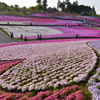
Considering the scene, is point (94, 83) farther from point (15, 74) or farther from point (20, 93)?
point (15, 74)

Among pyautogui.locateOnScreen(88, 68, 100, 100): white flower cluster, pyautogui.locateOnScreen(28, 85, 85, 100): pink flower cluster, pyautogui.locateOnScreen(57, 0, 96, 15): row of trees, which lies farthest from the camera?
pyautogui.locateOnScreen(57, 0, 96, 15): row of trees

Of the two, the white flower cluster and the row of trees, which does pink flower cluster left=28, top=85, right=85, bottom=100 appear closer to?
the white flower cluster

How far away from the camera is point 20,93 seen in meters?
9.30

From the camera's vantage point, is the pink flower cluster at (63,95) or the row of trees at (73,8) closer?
A: the pink flower cluster at (63,95)

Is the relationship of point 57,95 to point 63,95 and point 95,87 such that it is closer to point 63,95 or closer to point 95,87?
point 63,95

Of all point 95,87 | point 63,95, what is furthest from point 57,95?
point 95,87

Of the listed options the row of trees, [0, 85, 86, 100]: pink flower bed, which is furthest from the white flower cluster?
the row of trees

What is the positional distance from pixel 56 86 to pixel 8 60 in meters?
11.2

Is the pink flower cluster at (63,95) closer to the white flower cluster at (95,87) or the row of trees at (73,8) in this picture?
the white flower cluster at (95,87)

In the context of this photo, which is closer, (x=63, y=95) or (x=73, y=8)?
(x=63, y=95)

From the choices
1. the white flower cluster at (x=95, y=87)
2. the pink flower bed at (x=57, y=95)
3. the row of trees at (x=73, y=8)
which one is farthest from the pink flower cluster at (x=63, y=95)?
the row of trees at (x=73, y=8)

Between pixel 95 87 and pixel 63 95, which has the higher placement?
pixel 95 87

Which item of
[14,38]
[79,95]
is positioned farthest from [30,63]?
[14,38]

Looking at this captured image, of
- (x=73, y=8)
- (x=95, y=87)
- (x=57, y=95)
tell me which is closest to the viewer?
(x=57, y=95)
